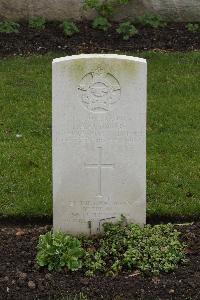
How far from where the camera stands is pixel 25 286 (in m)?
5.47

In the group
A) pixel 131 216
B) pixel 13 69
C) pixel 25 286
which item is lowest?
pixel 25 286

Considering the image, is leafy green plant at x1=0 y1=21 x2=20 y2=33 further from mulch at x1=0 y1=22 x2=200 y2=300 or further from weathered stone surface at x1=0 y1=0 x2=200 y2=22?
mulch at x1=0 y1=22 x2=200 y2=300

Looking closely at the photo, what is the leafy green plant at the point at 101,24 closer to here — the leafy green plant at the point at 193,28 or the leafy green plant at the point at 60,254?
the leafy green plant at the point at 193,28

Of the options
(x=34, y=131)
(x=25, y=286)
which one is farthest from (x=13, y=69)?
(x=25, y=286)

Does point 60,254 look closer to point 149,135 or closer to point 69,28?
point 149,135

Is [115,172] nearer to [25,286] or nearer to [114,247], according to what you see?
[114,247]

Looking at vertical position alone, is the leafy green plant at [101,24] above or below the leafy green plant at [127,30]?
above

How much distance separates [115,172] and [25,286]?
1.09 meters

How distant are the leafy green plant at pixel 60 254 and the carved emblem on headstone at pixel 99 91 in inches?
37.3

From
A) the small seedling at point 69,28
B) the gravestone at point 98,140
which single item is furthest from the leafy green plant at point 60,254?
the small seedling at point 69,28

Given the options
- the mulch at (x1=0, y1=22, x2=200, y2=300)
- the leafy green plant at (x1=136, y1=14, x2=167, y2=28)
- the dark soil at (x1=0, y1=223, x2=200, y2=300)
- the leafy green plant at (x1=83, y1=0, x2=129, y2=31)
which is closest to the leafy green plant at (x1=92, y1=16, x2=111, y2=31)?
the leafy green plant at (x1=83, y1=0, x2=129, y2=31)

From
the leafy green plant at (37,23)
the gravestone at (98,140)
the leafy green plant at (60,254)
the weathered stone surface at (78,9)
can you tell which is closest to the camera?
the leafy green plant at (60,254)

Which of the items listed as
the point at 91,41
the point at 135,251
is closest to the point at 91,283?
the point at 135,251

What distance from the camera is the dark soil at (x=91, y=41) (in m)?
11.1
